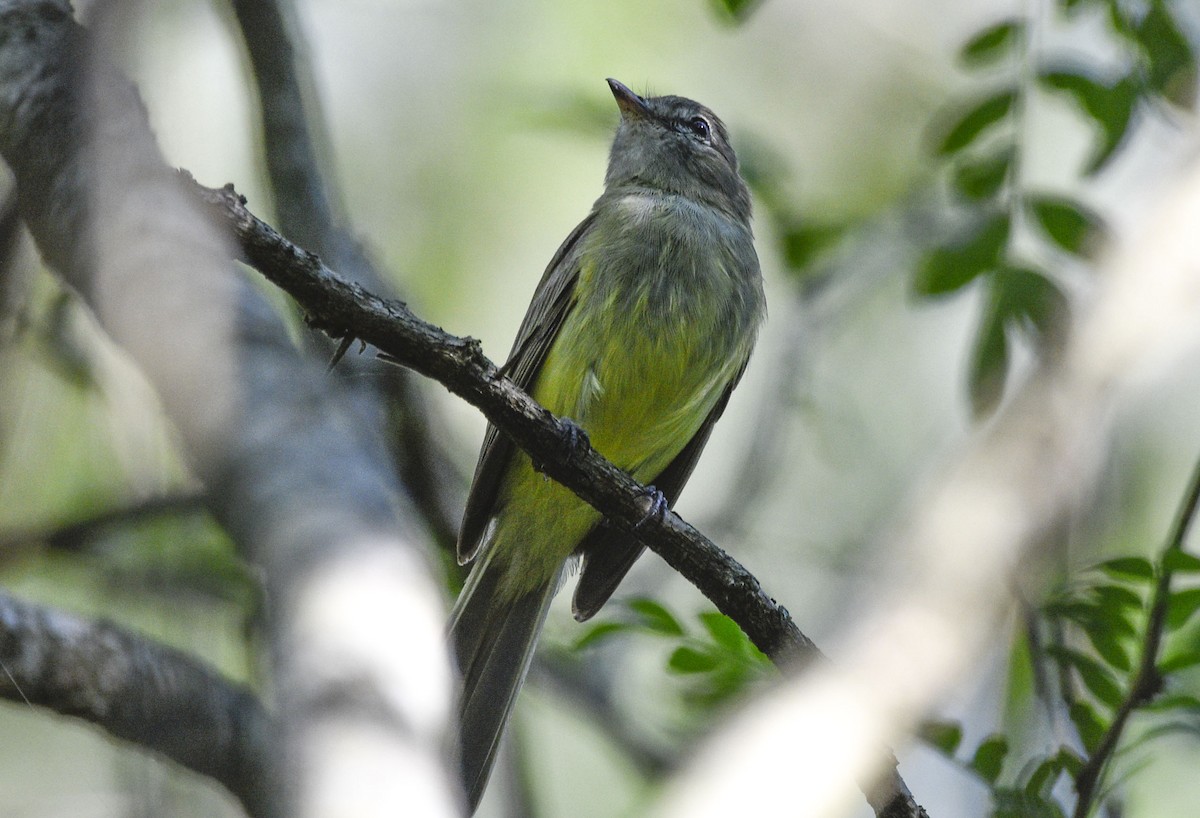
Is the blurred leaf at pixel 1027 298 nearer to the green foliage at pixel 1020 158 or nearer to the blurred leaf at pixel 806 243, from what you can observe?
the green foliage at pixel 1020 158

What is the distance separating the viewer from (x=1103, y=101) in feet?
14.3

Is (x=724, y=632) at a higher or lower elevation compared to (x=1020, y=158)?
lower

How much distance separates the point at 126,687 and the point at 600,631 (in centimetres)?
127

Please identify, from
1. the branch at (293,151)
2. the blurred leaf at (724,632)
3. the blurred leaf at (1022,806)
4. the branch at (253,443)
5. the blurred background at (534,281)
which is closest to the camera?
the branch at (253,443)

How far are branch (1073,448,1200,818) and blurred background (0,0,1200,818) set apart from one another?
338 millimetres

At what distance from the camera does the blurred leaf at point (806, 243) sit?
540 cm

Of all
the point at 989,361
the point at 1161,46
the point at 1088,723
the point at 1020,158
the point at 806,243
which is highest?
the point at 1161,46

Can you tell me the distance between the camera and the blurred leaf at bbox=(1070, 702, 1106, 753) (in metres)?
3.38

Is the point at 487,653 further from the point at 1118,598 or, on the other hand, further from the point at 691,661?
the point at 1118,598

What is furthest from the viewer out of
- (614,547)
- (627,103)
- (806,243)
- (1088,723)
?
(627,103)

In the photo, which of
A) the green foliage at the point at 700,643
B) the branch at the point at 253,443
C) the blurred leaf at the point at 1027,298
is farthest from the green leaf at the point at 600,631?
the blurred leaf at the point at 1027,298

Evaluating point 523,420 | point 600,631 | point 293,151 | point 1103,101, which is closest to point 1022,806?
point 600,631

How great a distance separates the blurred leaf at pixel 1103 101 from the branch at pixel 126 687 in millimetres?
3217

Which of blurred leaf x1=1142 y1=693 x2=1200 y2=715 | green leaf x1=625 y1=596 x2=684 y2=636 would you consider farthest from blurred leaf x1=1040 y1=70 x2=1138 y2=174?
green leaf x1=625 y1=596 x2=684 y2=636
